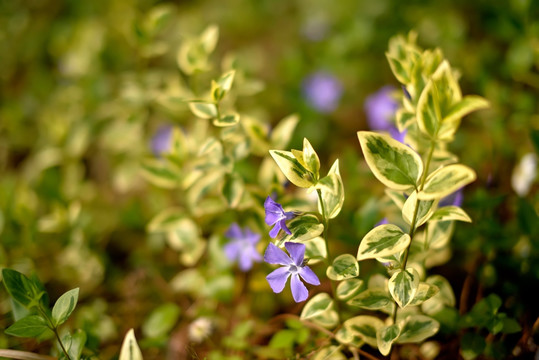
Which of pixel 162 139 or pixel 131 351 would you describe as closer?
pixel 131 351

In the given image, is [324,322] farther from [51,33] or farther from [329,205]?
[51,33]

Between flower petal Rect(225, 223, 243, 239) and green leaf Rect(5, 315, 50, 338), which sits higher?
green leaf Rect(5, 315, 50, 338)

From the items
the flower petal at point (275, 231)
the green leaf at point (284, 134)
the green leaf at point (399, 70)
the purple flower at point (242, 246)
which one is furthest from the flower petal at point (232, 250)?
the green leaf at point (399, 70)

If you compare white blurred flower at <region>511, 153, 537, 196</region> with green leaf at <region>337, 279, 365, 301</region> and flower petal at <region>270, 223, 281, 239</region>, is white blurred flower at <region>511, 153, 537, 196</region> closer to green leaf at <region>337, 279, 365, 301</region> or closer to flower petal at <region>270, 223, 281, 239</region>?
green leaf at <region>337, 279, 365, 301</region>

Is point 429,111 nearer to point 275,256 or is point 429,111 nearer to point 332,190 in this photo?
point 332,190

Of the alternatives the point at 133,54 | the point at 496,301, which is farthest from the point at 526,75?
the point at 133,54

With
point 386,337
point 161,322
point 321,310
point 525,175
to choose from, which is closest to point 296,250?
point 321,310

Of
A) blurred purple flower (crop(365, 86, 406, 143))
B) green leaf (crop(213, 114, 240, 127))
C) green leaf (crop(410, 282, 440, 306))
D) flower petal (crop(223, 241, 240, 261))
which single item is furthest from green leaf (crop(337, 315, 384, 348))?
blurred purple flower (crop(365, 86, 406, 143))
